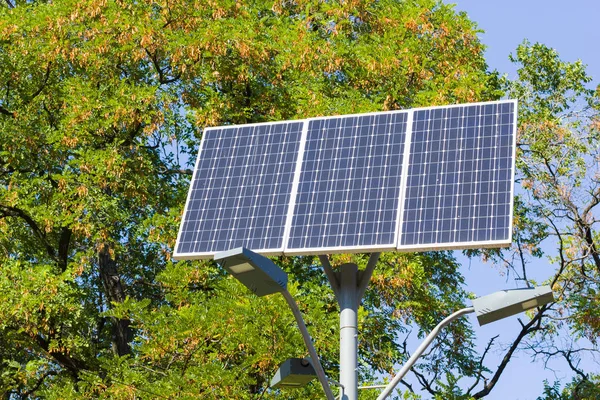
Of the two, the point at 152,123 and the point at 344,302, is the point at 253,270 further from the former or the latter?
the point at 152,123

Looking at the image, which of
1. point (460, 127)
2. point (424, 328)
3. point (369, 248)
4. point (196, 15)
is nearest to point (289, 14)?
point (196, 15)

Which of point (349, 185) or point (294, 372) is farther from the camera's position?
point (349, 185)

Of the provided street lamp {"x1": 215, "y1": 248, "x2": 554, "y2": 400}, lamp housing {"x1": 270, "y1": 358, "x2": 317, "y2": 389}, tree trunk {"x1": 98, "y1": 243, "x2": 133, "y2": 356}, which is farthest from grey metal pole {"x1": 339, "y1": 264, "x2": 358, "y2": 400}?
tree trunk {"x1": 98, "y1": 243, "x2": 133, "y2": 356}

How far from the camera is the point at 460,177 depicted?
12438 mm

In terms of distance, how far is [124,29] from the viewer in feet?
72.0

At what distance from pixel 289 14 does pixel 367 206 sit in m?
13.4

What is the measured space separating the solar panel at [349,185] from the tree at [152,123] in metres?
6.29

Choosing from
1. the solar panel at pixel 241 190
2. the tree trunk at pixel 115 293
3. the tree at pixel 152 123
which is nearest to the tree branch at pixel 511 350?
the tree at pixel 152 123

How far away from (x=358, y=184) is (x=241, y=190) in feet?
5.06

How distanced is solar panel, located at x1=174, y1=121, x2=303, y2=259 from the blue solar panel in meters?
1.53

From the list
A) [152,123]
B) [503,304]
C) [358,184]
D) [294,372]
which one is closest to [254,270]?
[294,372]

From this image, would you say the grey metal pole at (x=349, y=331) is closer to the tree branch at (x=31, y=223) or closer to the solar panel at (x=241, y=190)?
the solar panel at (x=241, y=190)

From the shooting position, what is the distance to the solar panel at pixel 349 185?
39.1 feet

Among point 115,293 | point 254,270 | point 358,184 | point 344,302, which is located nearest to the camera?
point 254,270
